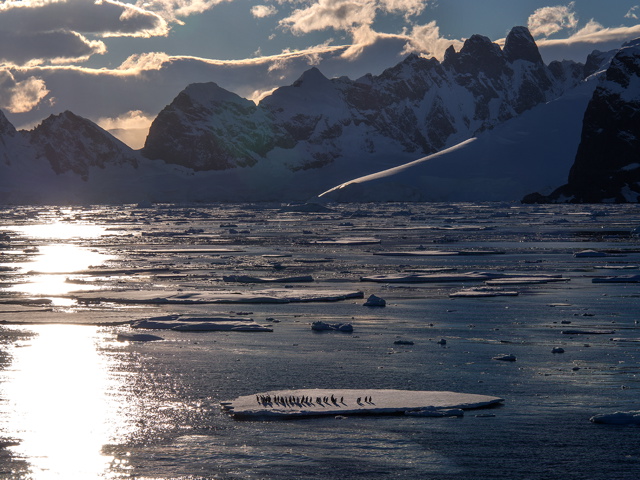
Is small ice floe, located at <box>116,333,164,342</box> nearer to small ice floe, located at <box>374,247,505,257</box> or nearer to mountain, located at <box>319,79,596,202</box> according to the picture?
small ice floe, located at <box>374,247,505,257</box>

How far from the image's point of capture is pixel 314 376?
16594 millimetres

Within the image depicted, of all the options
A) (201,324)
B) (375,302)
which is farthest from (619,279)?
(201,324)

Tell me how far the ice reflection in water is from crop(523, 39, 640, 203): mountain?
434 feet

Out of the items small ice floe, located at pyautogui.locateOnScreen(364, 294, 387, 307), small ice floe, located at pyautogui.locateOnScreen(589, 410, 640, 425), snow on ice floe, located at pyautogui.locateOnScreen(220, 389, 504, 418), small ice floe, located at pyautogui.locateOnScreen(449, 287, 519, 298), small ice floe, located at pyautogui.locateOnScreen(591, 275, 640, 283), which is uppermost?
small ice floe, located at pyautogui.locateOnScreen(364, 294, 387, 307)

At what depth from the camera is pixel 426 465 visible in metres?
11.8

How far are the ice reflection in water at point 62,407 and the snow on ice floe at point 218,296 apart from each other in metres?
6.77

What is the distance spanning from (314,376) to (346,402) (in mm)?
1910

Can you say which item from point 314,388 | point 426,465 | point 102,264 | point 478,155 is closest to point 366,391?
point 314,388

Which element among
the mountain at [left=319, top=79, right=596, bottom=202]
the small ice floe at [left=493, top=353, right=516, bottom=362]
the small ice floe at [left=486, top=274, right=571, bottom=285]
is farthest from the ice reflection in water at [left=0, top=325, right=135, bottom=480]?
the mountain at [left=319, top=79, right=596, bottom=202]

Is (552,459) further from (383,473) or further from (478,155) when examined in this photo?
(478,155)

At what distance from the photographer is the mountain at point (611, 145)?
14925 centimetres

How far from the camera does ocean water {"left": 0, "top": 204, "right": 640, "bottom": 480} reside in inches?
473

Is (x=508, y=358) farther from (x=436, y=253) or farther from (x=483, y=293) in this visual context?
(x=436, y=253)

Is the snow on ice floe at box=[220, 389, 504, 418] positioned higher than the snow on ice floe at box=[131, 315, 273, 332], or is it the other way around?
the snow on ice floe at box=[131, 315, 273, 332]
